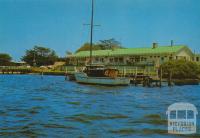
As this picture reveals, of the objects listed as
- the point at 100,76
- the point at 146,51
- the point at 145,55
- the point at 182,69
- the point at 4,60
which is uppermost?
the point at 146,51

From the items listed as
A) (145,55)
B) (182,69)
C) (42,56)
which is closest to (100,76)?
(182,69)

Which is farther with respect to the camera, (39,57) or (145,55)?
(39,57)

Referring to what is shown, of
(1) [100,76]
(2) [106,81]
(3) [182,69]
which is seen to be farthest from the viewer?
(3) [182,69]

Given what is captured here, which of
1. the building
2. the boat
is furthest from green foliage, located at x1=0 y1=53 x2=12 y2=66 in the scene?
the boat

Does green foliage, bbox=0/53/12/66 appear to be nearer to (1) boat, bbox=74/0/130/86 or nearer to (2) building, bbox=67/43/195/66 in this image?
(2) building, bbox=67/43/195/66

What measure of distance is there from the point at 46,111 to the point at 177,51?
4536 centimetres

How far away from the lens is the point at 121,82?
42.9 m

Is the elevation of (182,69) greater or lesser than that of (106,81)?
greater

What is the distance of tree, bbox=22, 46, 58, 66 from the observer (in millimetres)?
102438

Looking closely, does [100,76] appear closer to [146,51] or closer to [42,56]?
[146,51]

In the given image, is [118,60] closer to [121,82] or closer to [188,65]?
[188,65]

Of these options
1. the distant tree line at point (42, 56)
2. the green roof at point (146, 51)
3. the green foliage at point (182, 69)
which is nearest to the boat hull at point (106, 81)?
the green foliage at point (182, 69)

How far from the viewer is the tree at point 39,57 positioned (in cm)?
10244

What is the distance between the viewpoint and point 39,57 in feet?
343
